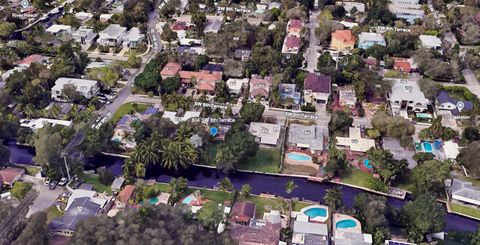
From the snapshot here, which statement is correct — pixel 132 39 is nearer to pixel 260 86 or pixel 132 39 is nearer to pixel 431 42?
pixel 260 86

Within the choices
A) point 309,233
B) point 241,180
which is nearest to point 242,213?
point 309,233

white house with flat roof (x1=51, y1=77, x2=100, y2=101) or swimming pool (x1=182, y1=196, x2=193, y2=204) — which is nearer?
swimming pool (x1=182, y1=196, x2=193, y2=204)

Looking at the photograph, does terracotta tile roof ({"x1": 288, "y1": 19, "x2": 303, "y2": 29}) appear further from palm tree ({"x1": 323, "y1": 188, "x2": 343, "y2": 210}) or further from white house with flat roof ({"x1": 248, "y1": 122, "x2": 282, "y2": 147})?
palm tree ({"x1": 323, "y1": 188, "x2": 343, "y2": 210})

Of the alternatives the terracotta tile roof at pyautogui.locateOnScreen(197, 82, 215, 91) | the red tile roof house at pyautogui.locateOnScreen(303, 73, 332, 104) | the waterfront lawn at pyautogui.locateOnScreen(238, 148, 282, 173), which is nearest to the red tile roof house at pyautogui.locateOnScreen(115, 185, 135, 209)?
the waterfront lawn at pyautogui.locateOnScreen(238, 148, 282, 173)

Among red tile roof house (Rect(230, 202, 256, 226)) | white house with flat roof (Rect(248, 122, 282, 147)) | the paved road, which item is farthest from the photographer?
the paved road

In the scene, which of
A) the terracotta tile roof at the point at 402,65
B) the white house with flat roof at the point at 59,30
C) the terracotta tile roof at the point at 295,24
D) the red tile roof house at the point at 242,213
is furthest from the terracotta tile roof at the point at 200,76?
the terracotta tile roof at the point at 402,65

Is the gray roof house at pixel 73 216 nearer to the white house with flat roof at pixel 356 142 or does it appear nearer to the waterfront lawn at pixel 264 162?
the waterfront lawn at pixel 264 162
